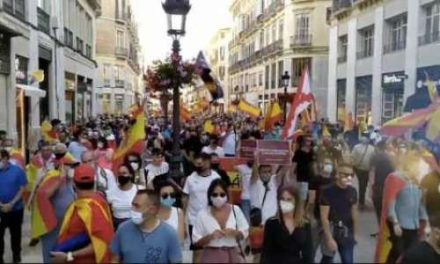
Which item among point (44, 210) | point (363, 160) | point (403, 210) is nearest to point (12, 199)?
point (44, 210)

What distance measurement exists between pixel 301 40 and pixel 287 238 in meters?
42.7

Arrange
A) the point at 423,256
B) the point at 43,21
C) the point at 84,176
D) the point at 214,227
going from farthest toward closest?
the point at 43,21 < the point at 423,256 < the point at 214,227 < the point at 84,176

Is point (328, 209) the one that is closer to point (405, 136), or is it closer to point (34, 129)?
point (405, 136)

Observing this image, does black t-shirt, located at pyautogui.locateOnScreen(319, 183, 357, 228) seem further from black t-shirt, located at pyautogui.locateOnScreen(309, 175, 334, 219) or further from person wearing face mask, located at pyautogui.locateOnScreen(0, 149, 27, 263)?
person wearing face mask, located at pyautogui.locateOnScreen(0, 149, 27, 263)

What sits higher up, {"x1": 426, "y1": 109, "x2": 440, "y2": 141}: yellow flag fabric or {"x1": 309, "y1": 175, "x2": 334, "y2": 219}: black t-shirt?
{"x1": 426, "y1": 109, "x2": 440, "y2": 141}: yellow flag fabric

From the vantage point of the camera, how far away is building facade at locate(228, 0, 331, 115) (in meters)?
45.2

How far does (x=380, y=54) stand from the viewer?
27906 mm

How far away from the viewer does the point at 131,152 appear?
7.92 metres

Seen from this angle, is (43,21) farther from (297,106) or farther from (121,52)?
(121,52)

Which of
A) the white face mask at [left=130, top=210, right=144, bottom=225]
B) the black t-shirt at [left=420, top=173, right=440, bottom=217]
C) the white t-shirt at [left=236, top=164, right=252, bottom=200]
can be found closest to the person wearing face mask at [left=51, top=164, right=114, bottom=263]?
the white face mask at [left=130, top=210, right=144, bottom=225]

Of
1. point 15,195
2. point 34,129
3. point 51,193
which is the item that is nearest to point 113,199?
point 51,193

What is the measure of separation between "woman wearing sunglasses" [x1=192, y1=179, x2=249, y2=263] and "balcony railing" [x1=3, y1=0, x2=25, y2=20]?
13371 mm

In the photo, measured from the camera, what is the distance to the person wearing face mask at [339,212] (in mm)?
5129

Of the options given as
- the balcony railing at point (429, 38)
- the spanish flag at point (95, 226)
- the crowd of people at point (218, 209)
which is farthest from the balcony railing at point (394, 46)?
the spanish flag at point (95, 226)
